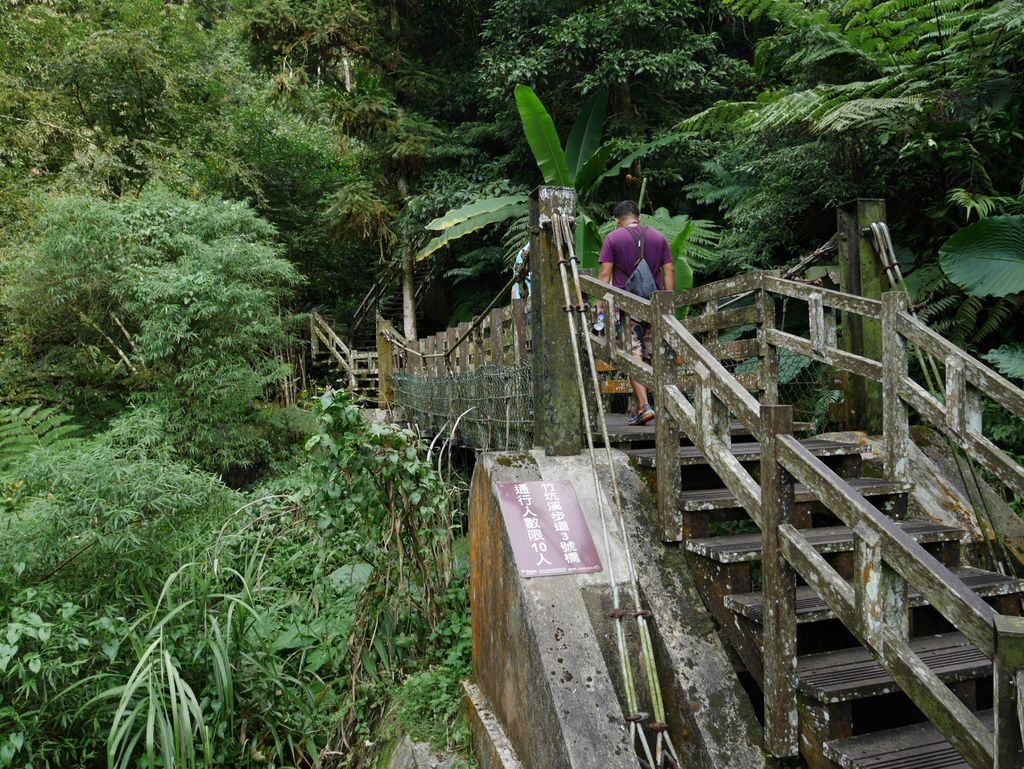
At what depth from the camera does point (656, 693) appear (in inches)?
101

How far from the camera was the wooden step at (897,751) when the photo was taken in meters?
2.21

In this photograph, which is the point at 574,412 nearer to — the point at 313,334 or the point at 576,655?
the point at 576,655

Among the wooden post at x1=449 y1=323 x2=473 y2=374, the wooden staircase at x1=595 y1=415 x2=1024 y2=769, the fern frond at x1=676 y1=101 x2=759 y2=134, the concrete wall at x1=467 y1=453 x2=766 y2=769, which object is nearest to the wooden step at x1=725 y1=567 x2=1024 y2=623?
the wooden staircase at x1=595 y1=415 x2=1024 y2=769

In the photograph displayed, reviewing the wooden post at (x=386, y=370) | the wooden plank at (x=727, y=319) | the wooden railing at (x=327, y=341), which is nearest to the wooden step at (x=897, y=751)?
the wooden plank at (x=727, y=319)

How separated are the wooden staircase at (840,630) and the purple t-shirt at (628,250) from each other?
63.1 inches

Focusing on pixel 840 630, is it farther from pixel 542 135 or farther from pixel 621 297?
pixel 542 135

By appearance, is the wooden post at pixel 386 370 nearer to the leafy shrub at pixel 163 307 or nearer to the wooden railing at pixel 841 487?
the leafy shrub at pixel 163 307

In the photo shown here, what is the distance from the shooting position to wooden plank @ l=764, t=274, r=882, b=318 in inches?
138

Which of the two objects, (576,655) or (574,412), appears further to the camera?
(574,412)

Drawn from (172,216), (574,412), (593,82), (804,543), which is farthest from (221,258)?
(804,543)

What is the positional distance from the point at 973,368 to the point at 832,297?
943 millimetres

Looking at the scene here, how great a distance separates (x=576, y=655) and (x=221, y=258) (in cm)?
824

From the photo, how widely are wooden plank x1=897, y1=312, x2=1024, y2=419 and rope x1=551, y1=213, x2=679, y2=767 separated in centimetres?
150

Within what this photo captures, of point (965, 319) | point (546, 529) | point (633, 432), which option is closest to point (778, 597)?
point (546, 529)
